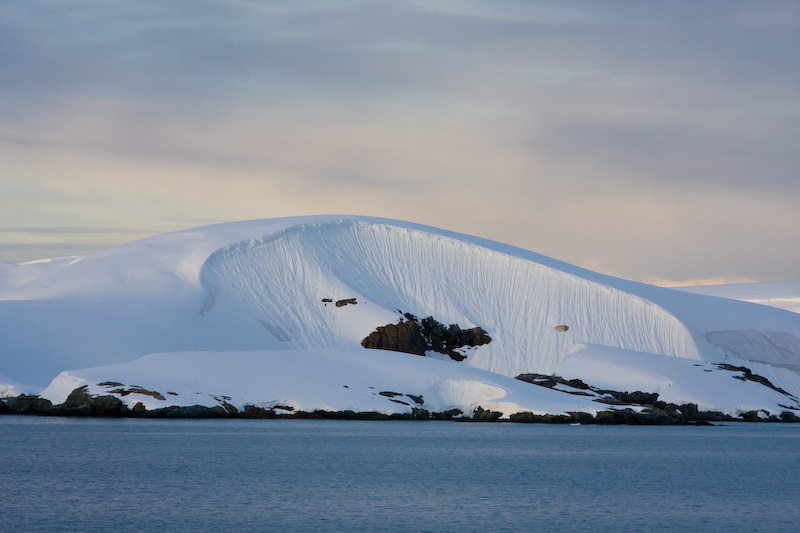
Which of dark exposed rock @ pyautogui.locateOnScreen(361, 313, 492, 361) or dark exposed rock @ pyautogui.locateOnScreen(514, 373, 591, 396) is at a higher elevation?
dark exposed rock @ pyautogui.locateOnScreen(361, 313, 492, 361)

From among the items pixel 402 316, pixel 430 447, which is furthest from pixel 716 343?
pixel 430 447

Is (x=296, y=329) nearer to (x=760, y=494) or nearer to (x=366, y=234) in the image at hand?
(x=366, y=234)

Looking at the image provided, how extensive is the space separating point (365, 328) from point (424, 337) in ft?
17.3

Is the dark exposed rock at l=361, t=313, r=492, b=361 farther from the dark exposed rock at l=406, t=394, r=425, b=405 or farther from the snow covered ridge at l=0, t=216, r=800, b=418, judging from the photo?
the dark exposed rock at l=406, t=394, r=425, b=405

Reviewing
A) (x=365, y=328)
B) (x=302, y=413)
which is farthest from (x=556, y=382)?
(x=302, y=413)

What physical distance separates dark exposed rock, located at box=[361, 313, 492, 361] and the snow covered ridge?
165 millimetres

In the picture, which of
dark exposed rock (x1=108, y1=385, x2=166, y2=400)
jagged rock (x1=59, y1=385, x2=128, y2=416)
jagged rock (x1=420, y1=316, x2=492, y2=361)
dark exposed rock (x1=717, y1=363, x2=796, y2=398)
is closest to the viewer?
jagged rock (x1=59, y1=385, x2=128, y2=416)

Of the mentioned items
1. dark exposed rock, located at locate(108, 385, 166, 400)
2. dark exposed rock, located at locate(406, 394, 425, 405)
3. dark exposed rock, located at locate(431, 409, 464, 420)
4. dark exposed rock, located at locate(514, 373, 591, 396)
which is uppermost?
dark exposed rock, located at locate(514, 373, 591, 396)

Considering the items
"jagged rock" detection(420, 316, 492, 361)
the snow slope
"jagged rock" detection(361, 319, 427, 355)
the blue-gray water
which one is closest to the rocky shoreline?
the blue-gray water

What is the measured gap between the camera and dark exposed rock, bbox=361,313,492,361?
7988cm

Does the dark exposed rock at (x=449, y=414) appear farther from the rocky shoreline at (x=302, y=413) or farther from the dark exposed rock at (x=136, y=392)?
the dark exposed rock at (x=136, y=392)

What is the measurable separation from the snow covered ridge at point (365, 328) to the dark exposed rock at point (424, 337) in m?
0.17

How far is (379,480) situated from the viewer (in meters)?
31.4

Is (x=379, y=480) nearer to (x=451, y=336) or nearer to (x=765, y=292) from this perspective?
(x=451, y=336)
